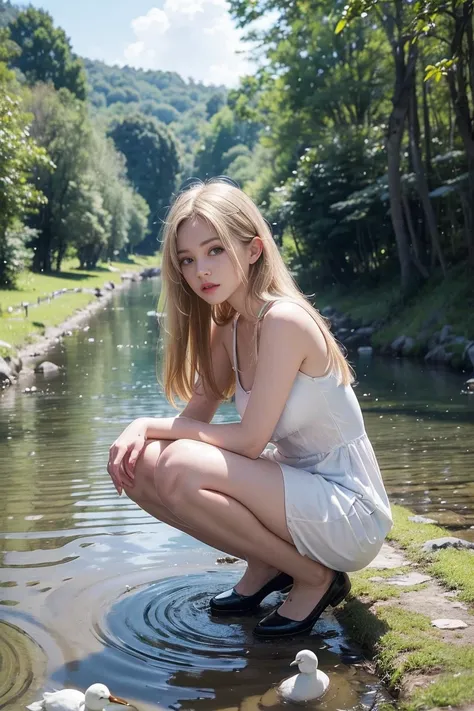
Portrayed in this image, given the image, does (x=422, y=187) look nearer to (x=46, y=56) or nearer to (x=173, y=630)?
(x=173, y=630)

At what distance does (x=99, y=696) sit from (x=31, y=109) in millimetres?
49253

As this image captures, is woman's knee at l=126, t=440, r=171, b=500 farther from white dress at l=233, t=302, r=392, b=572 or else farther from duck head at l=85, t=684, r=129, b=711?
duck head at l=85, t=684, r=129, b=711

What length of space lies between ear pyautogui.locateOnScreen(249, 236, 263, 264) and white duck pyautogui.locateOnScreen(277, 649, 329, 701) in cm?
169

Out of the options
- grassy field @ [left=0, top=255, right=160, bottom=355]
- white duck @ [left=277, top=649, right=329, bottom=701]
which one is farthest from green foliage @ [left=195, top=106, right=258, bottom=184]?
white duck @ [left=277, top=649, right=329, bottom=701]

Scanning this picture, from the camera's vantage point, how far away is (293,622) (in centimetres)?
374

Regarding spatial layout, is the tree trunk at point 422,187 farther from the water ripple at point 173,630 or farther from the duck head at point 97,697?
the duck head at point 97,697

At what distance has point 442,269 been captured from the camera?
22.3 m

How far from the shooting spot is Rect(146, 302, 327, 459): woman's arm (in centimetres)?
368

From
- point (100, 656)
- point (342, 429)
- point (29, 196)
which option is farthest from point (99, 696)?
point (29, 196)

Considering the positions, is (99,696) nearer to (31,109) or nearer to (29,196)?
(29,196)

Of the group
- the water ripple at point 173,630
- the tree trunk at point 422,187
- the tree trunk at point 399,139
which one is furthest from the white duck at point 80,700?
the tree trunk at point 422,187

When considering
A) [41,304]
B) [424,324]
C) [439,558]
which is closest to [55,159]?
[41,304]

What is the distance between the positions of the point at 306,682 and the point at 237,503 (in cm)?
82

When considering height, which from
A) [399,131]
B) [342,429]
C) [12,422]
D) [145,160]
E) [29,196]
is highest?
[145,160]
